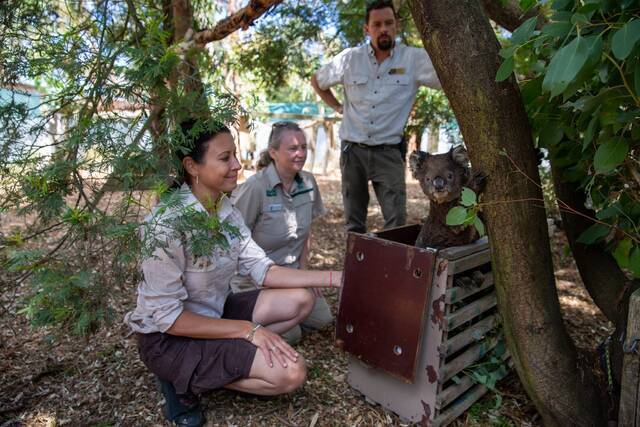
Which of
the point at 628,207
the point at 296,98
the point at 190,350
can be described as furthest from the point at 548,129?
the point at 296,98

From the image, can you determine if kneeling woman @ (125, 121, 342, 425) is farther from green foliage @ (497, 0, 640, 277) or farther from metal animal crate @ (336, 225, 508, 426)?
green foliage @ (497, 0, 640, 277)

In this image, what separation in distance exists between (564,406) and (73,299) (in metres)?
2.07

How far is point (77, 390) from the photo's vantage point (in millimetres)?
2668

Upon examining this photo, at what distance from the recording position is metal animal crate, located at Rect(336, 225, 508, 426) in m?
2.18

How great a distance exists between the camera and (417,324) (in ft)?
7.14

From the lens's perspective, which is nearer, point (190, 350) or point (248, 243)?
point (190, 350)

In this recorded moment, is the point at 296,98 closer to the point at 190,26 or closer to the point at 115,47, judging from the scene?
the point at 190,26

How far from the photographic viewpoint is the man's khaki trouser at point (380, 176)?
153 inches

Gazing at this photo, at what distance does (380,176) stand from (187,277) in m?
2.07

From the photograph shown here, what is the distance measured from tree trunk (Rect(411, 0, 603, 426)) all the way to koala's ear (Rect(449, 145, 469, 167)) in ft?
1.41

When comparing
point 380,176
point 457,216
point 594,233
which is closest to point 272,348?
point 457,216

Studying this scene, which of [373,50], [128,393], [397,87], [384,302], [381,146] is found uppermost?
[373,50]

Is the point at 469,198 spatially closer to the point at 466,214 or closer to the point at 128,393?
the point at 466,214

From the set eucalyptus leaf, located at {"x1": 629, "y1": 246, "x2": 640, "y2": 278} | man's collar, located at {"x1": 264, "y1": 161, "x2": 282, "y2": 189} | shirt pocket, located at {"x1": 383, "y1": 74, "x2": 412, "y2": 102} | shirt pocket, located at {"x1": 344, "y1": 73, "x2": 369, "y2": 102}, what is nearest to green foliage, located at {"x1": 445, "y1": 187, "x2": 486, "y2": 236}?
eucalyptus leaf, located at {"x1": 629, "y1": 246, "x2": 640, "y2": 278}
